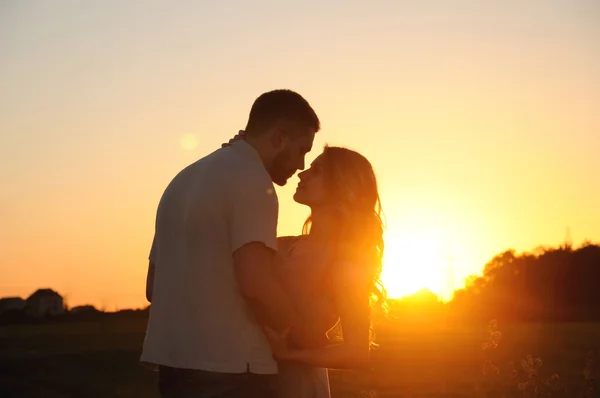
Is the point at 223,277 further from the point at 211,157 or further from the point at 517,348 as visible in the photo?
the point at 517,348

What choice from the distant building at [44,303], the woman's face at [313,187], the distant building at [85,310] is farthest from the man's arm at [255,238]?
the distant building at [44,303]

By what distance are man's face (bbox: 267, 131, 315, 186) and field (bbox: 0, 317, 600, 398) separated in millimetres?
5033

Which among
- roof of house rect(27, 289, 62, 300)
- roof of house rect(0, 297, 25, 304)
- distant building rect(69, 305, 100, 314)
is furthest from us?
roof of house rect(27, 289, 62, 300)

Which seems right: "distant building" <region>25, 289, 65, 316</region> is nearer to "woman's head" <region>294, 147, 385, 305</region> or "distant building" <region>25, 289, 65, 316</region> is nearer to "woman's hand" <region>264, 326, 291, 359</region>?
"woman's head" <region>294, 147, 385, 305</region>

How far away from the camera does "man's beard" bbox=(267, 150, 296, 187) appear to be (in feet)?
17.2

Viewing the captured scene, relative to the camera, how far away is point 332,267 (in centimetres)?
550

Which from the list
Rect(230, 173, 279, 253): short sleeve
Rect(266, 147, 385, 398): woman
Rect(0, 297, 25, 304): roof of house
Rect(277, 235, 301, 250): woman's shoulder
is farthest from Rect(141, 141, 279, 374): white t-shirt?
Rect(0, 297, 25, 304): roof of house

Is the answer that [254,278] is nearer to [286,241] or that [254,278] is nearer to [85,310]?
[286,241]

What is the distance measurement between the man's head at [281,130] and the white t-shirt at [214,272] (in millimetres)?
342

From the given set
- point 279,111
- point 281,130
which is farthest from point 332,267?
point 279,111

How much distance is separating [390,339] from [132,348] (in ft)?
34.2

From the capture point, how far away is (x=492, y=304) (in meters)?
52.4

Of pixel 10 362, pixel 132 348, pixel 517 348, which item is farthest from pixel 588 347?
pixel 10 362

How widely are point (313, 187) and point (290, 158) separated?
0.62m
